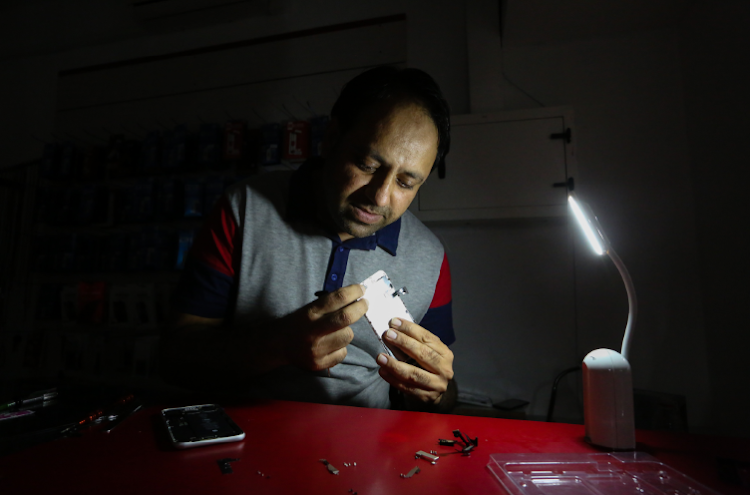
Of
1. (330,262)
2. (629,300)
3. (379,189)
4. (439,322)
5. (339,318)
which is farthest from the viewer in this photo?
(439,322)

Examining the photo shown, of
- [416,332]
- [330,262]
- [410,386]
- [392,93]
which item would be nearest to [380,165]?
[392,93]

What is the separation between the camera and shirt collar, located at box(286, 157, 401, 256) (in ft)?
3.60

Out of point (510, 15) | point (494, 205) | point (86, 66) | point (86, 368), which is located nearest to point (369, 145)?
point (494, 205)

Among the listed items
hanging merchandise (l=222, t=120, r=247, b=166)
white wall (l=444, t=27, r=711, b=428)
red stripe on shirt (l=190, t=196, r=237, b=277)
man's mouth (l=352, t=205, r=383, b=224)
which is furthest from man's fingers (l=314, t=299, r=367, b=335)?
hanging merchandise (l=222, t=120, r=247, b=166)

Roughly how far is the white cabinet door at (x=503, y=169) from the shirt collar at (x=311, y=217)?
615 mm

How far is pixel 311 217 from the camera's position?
1.10m

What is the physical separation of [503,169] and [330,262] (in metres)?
0.97

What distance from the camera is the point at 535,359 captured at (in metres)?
1.75

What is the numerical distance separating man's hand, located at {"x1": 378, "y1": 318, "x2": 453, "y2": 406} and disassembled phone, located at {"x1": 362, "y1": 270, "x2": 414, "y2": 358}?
31 millimetres

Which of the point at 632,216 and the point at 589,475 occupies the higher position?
the point at 632,216

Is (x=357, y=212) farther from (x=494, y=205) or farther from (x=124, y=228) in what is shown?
(x=124, y=228)

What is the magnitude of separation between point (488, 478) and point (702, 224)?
5.48ft

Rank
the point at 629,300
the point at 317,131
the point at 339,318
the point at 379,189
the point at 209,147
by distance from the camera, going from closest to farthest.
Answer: the point at 629,300, the point at 339,318, the point at 379,189, the point at 317,131, the point at 209,147

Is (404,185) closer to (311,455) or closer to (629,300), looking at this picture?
(629,300)
